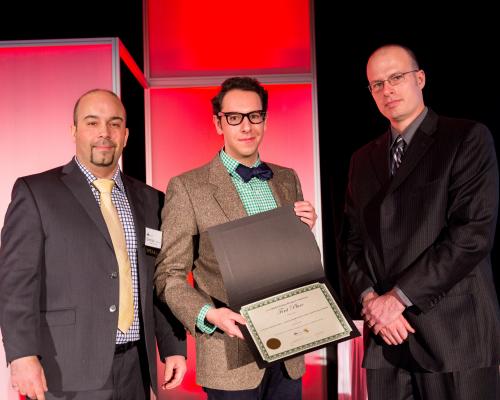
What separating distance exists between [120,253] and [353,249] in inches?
41.0

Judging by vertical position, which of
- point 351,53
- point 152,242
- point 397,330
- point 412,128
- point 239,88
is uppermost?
point 351,53

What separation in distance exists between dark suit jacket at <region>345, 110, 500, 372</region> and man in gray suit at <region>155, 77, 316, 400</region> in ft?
1.17

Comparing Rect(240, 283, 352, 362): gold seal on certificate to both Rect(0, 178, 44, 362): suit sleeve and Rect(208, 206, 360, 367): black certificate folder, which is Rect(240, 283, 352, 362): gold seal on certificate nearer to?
Rect(208, 206, 360, 367): black certificate folder

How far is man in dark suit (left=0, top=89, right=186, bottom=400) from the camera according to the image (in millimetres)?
2070

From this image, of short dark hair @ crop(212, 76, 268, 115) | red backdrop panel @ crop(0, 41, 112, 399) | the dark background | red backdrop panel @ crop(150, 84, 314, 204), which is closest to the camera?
short dark hair @ crop(212, 76, 268, 115)

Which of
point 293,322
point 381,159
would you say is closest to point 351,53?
point 381,159

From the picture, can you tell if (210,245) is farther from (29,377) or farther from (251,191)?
(29,377)

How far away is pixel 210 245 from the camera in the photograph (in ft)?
7.03

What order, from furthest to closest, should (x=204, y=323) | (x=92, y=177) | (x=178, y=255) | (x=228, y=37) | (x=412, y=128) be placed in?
(x=228, y=37), (x=92, y=177), (x=412, y=128), (x=178, y=255), (x=204, y=323)

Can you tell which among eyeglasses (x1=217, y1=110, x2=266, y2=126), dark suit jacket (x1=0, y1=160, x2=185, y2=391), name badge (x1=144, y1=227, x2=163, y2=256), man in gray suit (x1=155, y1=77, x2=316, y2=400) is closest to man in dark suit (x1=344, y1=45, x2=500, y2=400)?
man in gray suit (x1=155, y1=77, x2=316, y2=400)

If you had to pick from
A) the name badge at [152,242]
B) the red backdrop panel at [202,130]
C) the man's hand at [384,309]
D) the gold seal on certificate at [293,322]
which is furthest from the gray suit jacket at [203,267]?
the red backdrop panel at [202,130]

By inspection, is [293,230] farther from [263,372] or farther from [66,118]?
[66,118]

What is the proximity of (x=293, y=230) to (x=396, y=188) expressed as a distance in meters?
0.46

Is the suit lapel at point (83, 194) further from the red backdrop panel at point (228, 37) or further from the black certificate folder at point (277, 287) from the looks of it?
the red backdrop panel at point (228, 37)
